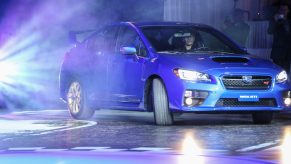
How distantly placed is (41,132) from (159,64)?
70.9 inches

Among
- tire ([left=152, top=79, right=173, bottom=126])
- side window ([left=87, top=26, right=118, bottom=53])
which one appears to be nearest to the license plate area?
tire ([left=152, top=79, right=173, bottom=126])

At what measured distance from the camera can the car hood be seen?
9828mm

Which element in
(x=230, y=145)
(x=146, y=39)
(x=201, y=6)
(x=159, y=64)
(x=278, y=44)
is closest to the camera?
(x=230, y=145)

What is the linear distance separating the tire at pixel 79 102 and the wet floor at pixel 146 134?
0.17 metres

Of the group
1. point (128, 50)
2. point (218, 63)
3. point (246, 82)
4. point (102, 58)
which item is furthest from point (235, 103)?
point (102, 58)

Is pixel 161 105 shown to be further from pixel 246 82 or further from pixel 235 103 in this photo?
pixel 246 82

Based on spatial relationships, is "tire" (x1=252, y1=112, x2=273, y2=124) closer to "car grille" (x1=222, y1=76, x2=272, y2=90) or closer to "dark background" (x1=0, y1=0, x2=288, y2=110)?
"car grille" (x1=222, y1=76, x2=272, y2=90)

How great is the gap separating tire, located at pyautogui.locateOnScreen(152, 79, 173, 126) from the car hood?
0.34 metres

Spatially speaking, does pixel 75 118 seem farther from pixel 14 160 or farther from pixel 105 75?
pixel 14 160

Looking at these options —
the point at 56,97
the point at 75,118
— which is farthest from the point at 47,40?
the point at 75,118

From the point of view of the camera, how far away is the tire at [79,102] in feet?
38.1

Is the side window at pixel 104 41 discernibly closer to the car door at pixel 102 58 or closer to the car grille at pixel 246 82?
the car door at pixel 102 58

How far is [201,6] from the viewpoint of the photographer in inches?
740

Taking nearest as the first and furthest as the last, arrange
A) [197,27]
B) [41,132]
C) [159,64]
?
[41,132] → [159,64] → [197,27]
